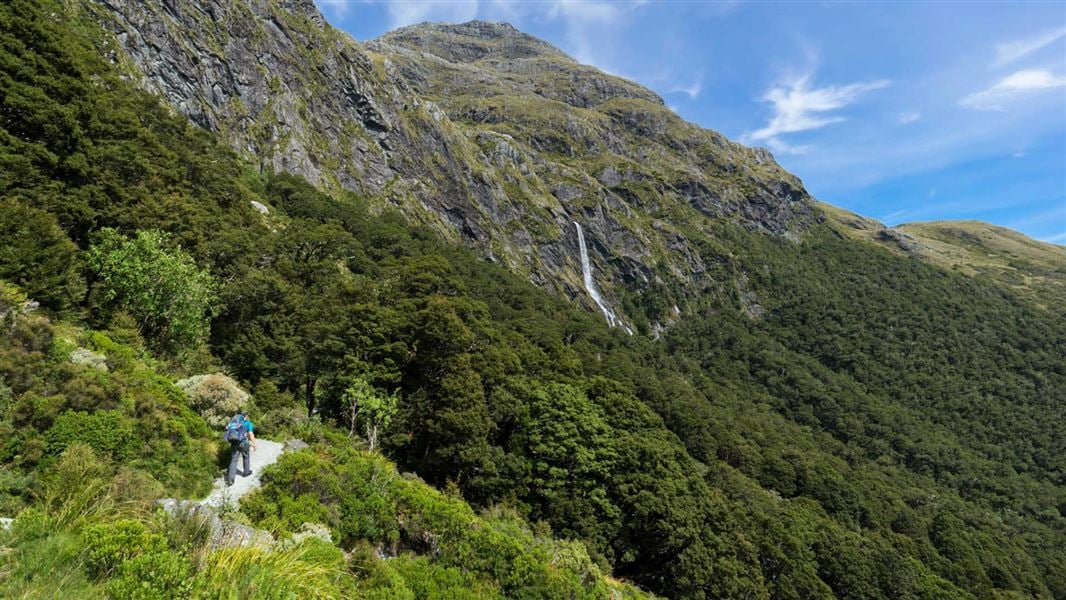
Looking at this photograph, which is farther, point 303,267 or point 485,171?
point 485,171

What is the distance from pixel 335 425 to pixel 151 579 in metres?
21.2

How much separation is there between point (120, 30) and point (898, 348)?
182583 millimetres

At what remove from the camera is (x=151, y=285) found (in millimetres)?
20281

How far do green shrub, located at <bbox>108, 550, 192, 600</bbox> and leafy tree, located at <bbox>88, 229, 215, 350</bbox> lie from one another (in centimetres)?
1799

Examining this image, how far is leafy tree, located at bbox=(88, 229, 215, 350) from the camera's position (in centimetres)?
1980

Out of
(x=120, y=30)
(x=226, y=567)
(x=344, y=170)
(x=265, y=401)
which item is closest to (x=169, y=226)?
(x=265, y=401)

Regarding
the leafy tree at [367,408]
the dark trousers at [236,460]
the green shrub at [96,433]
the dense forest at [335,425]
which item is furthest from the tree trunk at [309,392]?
the green shrub at [96,433]

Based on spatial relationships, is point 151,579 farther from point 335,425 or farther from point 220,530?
point 335,425

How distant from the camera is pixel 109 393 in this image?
486 inches

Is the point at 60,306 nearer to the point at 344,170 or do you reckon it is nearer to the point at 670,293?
the point at 344,170

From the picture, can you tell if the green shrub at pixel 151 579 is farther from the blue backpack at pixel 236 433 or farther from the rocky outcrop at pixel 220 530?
the blue backpack at pixel 236 433

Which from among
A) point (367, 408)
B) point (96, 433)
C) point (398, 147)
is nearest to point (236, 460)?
point (96, 433)

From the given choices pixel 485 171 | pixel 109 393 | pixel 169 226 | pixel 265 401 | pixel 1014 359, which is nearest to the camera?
pixel 109 393

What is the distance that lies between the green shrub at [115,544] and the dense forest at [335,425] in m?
0.03
